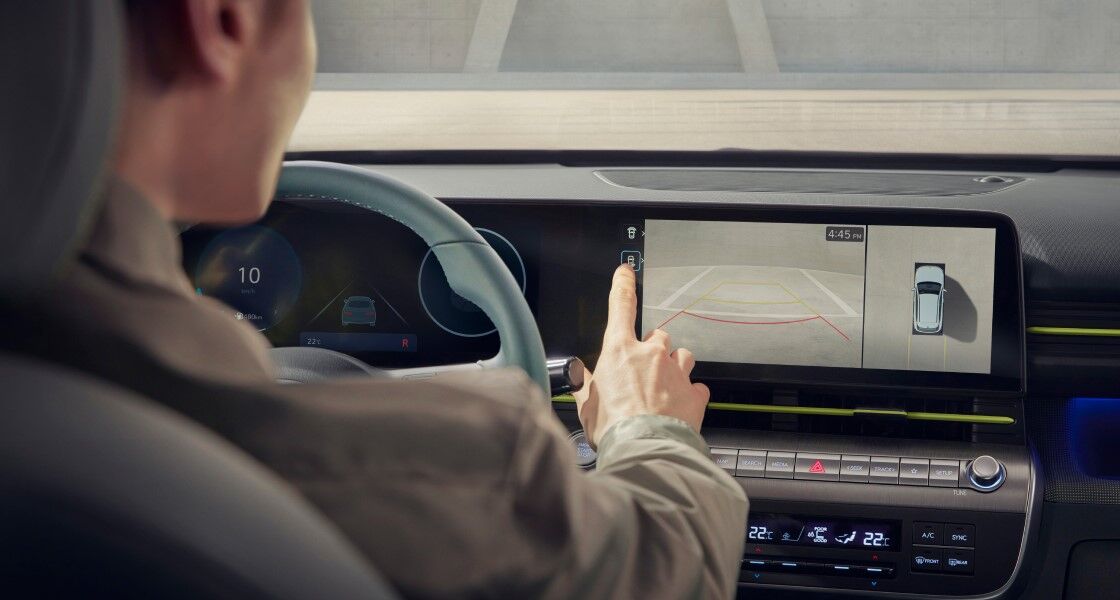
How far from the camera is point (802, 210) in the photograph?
7.04 ft

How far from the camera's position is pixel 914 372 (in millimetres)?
2158

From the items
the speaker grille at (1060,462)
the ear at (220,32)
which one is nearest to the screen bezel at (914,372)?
the speaker grille at (1060,462)

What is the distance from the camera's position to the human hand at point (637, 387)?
51.0 inches

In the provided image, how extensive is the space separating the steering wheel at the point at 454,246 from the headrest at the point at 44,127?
2.66 feet

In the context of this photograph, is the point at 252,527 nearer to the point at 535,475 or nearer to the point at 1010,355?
the point at 535,475

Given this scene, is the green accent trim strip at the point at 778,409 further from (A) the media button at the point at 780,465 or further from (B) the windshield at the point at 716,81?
(B) the windshield at the point at 716,81

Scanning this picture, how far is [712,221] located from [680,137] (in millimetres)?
459

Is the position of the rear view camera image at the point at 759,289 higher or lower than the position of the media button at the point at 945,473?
higher

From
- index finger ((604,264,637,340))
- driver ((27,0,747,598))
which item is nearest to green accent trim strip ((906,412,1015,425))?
index finger ((604,264,637,340))

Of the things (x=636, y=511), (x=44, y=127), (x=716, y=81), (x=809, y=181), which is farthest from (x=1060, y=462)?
(x=44, y=127)

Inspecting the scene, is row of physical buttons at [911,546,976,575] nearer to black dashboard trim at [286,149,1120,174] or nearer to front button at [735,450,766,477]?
front button at [735,450,766,477]

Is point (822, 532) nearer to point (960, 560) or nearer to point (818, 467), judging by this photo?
point (818, 467)

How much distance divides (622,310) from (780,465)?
867 millimetres

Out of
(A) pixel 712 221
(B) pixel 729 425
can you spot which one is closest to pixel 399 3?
(A) pixel 712 221
